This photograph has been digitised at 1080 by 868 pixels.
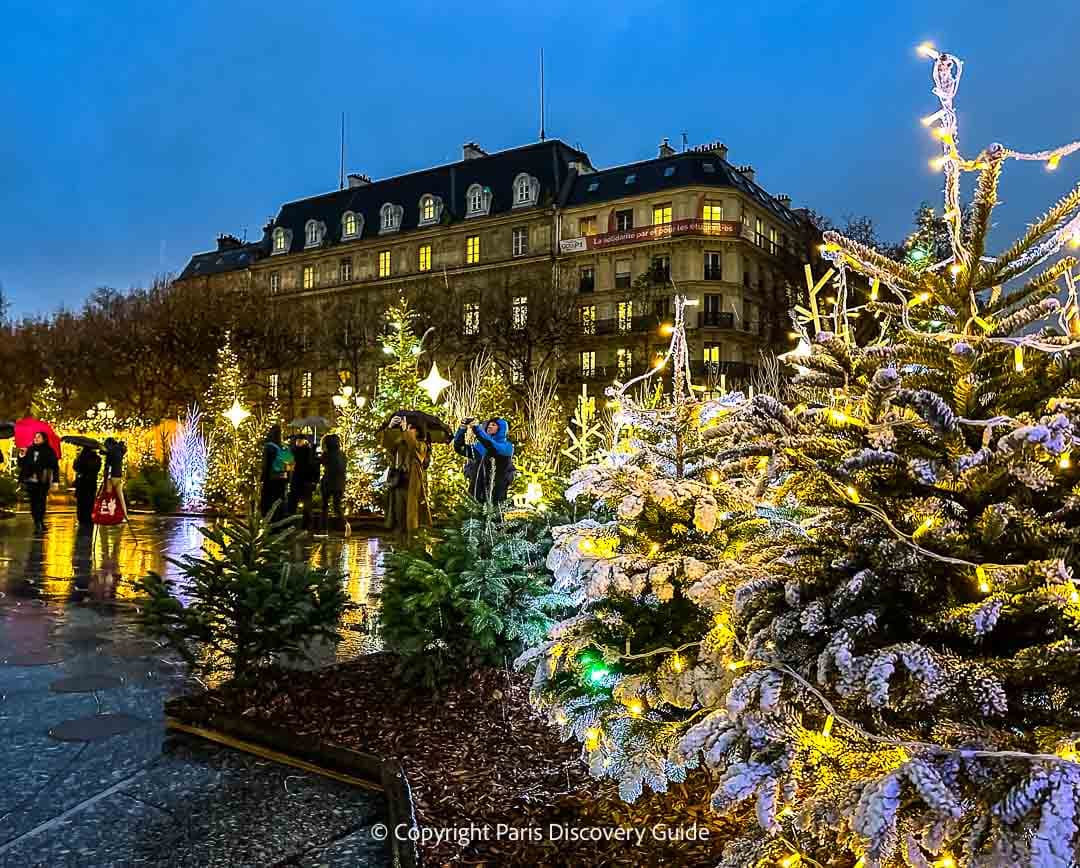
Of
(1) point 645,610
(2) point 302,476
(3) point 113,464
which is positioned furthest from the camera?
(2) point 302,476

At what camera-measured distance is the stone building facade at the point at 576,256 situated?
129 ft

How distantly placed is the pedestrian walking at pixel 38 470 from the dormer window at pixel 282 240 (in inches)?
1815

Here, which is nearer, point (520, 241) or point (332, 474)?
point (332, 474)

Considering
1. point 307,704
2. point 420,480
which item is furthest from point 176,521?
point 307,704

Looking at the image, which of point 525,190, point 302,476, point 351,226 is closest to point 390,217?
point 351,226

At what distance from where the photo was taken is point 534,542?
529cm

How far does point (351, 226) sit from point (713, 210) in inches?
971

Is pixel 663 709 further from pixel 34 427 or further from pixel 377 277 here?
pixel 377 277

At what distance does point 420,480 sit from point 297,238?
51.6 metres

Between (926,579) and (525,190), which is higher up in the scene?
(525,190)

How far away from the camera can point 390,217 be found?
55656mm

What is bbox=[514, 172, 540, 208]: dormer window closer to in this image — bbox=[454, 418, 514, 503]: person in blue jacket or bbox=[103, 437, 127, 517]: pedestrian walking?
bbox=[103, 437, 127, 517]: pedestrian walking

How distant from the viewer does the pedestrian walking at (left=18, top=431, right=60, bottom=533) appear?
16056mm

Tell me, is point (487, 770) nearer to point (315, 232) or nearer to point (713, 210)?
point (713, 210)
